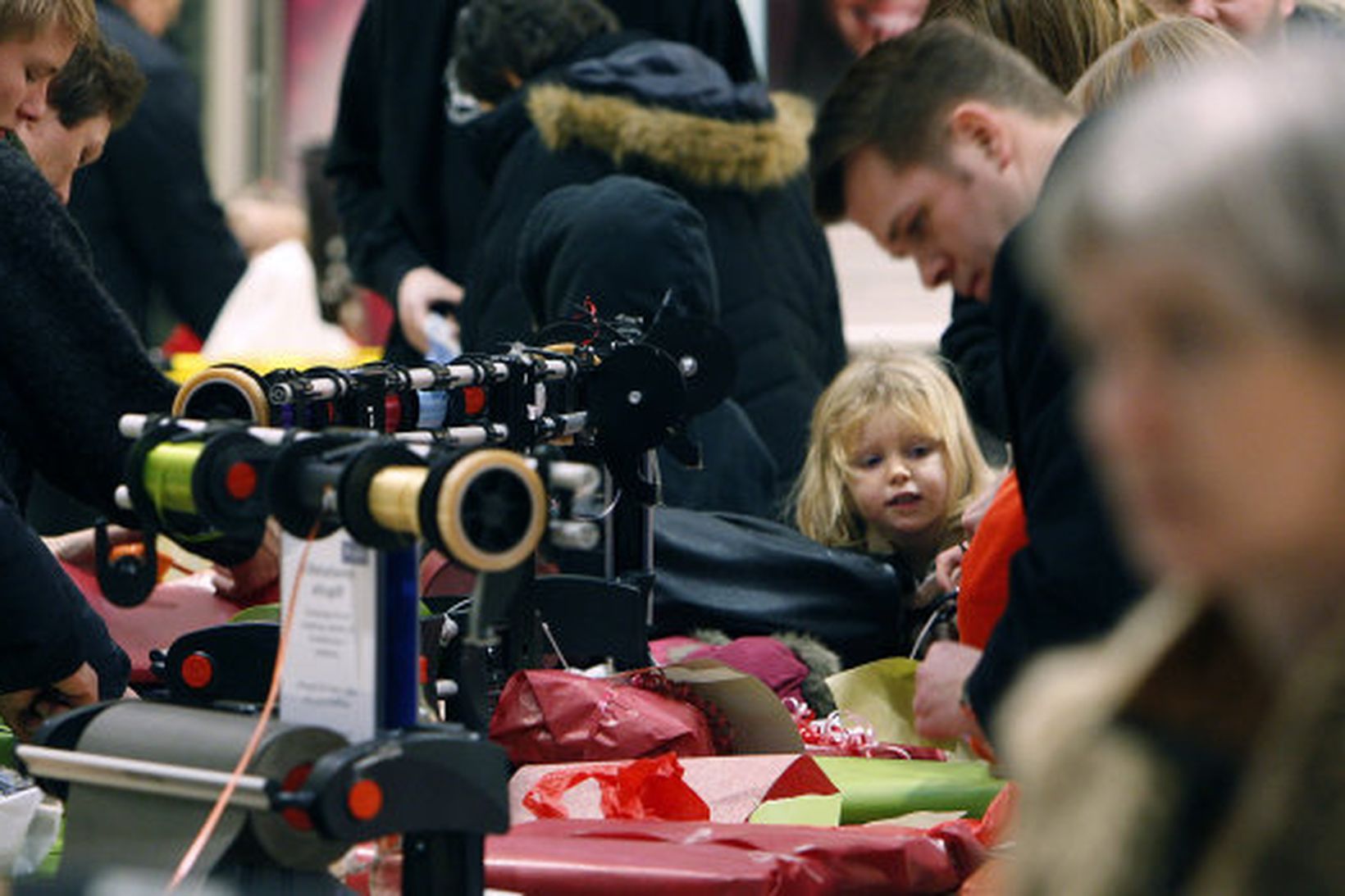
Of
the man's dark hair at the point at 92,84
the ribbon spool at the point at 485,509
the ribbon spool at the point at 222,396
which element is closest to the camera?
the ribbon spool at the point at 485,509

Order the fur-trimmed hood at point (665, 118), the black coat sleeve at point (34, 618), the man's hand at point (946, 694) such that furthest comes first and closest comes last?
1. the fur-trimmed hood at point (665, 118)
2. the black coat sleeve at point (34, 618)
3. the man's hand at point (946, 694)

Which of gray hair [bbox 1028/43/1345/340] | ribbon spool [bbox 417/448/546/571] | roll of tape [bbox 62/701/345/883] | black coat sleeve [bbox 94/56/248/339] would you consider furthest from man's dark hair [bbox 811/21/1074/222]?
black coat sleeve [bbox 94/56/248/339]

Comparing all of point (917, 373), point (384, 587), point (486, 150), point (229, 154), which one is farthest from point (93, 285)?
point (229, 154)

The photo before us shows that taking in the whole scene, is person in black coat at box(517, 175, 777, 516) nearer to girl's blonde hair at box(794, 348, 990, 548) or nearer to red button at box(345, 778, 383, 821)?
girl's blonde hair at box(794, 348, 990, 548)

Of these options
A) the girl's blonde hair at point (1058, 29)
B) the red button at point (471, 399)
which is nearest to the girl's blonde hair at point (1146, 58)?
the girl's blonde hair at point (1058, 29)

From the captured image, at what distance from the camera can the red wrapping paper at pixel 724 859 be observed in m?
2.24

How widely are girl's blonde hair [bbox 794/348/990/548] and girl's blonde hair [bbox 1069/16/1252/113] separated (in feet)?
4.37

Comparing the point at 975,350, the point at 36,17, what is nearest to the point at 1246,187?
the point at 36,17

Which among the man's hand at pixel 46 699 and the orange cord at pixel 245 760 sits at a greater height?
the orange cord at pixel 245 760

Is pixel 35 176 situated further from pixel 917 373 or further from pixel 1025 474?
pixel 917 373

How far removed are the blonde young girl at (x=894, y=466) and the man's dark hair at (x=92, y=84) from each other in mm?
1227

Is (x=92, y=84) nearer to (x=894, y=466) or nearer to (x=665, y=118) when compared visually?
(x=665, y=118)

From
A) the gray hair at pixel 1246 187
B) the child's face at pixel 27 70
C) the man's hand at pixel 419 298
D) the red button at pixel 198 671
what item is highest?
the gray hair at pixel 1246 187

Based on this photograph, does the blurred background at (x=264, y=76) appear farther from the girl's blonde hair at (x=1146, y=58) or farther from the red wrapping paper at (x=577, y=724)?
the girl's blonde hair at (x=1146, y=58)
